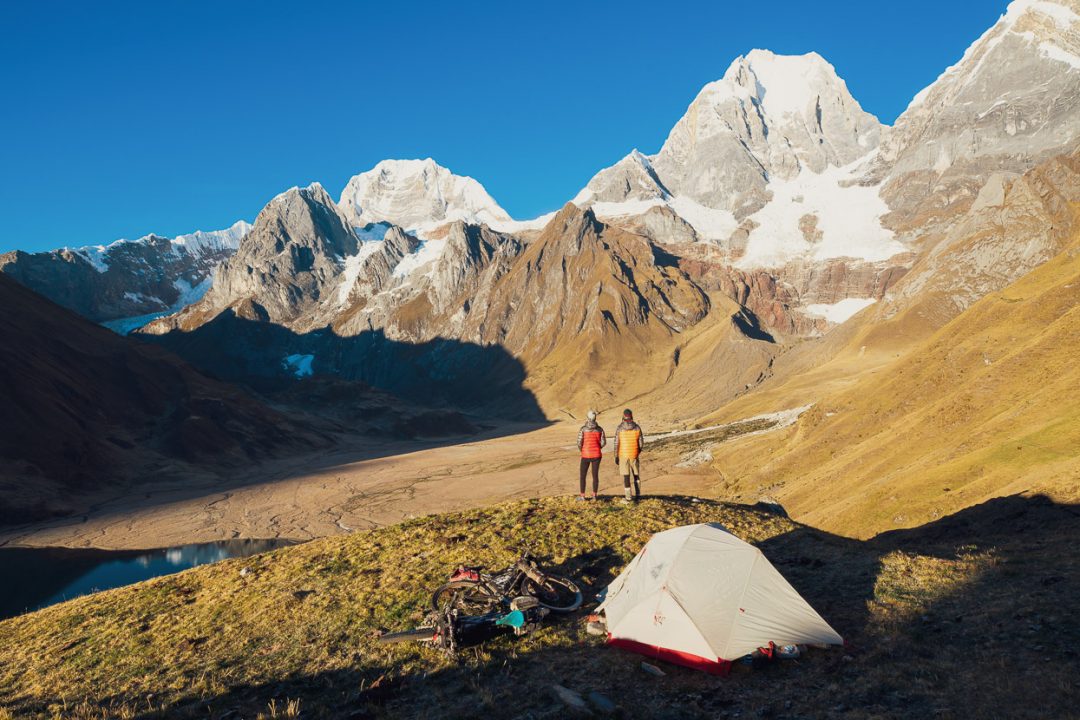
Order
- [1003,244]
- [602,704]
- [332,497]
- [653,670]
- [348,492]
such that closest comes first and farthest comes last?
[602,704] → [653,670] → [332,497] → [348,492] → [1003,244]

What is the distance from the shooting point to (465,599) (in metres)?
15.4

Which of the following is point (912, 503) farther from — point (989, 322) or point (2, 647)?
point (2, 647)

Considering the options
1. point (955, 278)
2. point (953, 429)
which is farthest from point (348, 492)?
point (955, 278)

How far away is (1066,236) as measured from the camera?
108750mm

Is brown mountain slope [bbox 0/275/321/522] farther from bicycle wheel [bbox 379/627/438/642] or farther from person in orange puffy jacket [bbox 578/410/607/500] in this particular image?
bicycle wheel [bbox 379/627/438/642]

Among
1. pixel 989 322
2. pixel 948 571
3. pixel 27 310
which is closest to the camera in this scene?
pixel 948 571

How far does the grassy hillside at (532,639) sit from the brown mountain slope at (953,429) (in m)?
8.20

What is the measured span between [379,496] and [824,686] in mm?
79131

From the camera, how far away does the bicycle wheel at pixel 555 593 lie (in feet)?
49.8

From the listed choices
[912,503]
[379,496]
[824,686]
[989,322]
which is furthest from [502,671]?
[379,496]

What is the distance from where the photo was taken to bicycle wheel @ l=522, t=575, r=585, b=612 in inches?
598

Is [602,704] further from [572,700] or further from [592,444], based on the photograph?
[592,444]

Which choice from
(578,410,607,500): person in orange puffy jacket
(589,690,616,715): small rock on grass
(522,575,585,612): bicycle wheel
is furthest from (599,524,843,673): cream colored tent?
(578,410,607,500): person in orange puffy jacket

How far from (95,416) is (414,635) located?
12931cm
